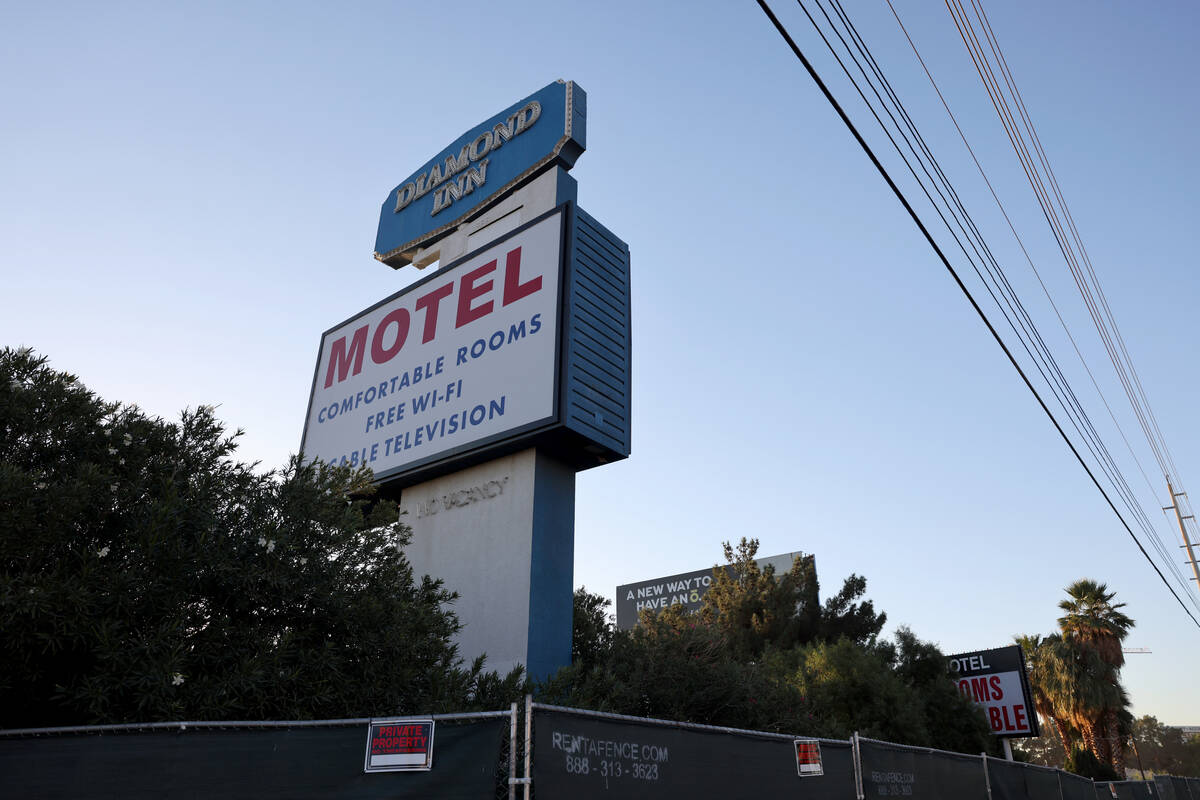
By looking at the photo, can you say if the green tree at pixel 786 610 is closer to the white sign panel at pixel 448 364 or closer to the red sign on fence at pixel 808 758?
the white sign panel at pixel 448 364

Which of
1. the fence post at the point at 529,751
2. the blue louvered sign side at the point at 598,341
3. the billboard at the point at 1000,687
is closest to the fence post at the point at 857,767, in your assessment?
the fence post at the point at 529,751

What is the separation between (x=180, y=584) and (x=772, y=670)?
16849 mm

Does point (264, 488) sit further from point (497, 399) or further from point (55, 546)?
point (497, 399)

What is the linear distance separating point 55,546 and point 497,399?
803cm

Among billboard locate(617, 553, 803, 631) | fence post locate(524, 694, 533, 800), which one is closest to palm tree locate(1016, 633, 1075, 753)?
billboard locate(617, 553, 803, 631)

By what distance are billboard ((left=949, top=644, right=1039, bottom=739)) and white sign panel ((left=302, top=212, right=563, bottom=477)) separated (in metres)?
14.3

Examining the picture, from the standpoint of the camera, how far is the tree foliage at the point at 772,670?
1281 centimetres

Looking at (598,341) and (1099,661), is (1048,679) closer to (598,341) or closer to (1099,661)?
(1099,661)

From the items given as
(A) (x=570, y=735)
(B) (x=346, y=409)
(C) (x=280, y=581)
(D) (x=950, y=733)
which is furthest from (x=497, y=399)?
(D) (x=950, y=733)

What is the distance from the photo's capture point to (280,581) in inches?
324

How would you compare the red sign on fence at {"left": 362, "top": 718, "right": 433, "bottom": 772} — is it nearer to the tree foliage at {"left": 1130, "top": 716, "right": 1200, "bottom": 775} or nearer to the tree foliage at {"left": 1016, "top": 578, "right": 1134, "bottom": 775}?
the tree foliage at {"left": 1016, "top": 578, "right": 1134, "bottom": 775}

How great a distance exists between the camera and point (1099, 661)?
3581 cm

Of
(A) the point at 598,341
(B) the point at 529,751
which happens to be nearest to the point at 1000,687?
(A) the point at 598,341

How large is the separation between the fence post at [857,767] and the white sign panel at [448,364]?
7154 millimetres
